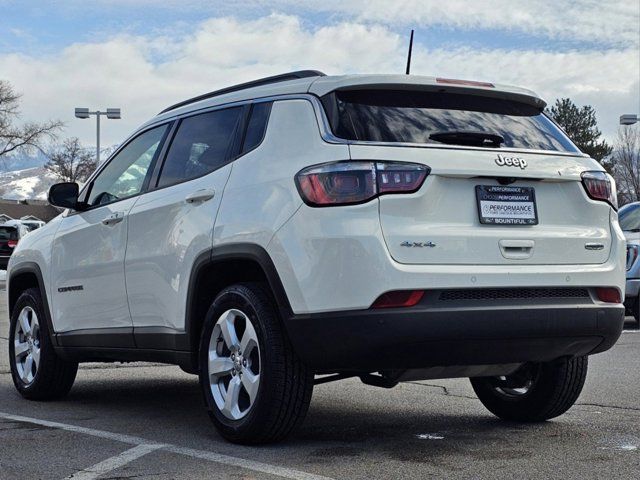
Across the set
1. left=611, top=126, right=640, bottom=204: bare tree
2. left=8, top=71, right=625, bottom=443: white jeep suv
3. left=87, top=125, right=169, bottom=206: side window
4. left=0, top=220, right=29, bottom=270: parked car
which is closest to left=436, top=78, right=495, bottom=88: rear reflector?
left=8, top=71, right=625, bottom=443: white jeep suv

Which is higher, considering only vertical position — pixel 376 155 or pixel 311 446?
pixel 376 155

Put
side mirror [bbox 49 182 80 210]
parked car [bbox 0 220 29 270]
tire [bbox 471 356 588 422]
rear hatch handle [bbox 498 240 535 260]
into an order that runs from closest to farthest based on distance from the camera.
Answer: rear hatch handle [bbox 498 240 535 260] < tire [bbox 471 356 588 422] < side mirror [bbox 49 182 80 210] < parked car [bbox 0 220 29 270]

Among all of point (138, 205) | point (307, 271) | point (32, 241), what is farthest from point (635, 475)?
point (32, 241)

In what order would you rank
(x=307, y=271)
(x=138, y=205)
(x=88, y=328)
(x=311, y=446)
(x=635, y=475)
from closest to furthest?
(x=635, y=475)
(x=307, y=271)
(x=311, y=446)
(x=138, y=205)
(x=88, y=328)

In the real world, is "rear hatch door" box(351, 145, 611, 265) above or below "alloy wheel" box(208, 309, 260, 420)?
above

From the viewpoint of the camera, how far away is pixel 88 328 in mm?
6941

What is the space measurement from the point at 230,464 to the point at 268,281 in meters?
0.90

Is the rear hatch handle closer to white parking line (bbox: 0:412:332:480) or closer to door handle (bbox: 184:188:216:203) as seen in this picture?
white parking line (bbox: 0:412:332:480)

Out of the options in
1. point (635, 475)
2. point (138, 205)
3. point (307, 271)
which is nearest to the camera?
point (635, 475)

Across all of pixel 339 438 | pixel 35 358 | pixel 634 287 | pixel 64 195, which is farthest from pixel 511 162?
pixel 634 287

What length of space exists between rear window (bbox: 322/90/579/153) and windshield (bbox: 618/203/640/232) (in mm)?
9110

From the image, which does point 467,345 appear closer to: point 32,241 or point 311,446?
point 311,446

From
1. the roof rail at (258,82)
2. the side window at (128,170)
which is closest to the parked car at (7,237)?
the side window at (128,170)

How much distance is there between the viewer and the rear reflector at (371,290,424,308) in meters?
4.84
